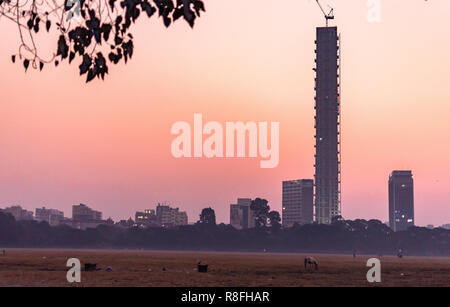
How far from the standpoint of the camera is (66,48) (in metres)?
11.2

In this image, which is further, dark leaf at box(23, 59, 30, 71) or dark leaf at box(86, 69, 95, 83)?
dark leaf at box(23, 59, 30, 71)

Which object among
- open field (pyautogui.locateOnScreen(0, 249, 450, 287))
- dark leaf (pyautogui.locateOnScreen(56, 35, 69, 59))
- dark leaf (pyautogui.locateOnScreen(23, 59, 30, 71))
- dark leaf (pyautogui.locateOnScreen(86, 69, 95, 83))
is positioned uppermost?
dark leaf (pyautogui.locateOnScreen(56, 35, 69, 59))

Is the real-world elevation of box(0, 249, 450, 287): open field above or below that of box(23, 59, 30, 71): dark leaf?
below

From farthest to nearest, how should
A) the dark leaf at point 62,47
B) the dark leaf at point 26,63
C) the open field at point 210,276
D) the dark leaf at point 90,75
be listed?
the open field at point 210,276 → the dark leaf at point 26,63 → the dark leaf at point 62,47 → the dark leaf at point 90,75

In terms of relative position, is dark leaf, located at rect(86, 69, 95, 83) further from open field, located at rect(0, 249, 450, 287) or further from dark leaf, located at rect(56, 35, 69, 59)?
open field, located at rect(0, 249, 450, 287)

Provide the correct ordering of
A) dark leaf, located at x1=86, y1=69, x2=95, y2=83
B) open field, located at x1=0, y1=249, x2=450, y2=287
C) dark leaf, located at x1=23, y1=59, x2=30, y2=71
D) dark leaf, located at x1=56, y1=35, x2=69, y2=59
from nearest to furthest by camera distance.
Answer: dark leaf, located at x1=86, y1=69, x2=95, y2=83 → dark leaf, located at x1=56, y1=35, x2=69, y2=59 → dark leaf, located at x1=23, y1=59, x2=30, y2=71 → open field, located at x1=0, y1=249, x2=450, y2=287

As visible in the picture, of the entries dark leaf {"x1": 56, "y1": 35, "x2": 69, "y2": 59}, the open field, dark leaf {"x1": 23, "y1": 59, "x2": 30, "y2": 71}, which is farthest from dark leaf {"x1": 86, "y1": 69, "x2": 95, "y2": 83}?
the open field

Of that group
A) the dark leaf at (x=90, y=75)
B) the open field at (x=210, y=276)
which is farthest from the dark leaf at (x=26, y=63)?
the open field at (x=210, y=276)

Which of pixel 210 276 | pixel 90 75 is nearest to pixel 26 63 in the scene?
pixel 90 75

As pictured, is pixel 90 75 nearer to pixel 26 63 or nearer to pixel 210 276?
pixel 26 63

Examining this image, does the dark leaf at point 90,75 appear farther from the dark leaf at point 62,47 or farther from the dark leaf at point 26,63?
the dark leaf at point 26,63
